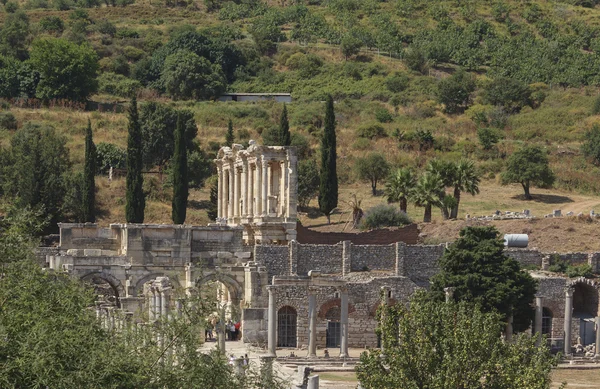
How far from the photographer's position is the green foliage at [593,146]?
10488 cm

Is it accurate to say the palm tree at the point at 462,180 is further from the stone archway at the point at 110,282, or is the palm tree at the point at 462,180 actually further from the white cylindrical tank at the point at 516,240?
the stone archway at the point at 110,282

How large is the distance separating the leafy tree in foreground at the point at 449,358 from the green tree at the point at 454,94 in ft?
284

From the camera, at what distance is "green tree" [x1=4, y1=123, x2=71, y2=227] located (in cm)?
8000

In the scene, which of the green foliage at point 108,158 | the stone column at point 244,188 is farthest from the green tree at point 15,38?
the stone column at point 244,188

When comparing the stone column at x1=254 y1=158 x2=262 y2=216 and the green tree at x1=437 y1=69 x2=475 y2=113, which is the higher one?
the green tree at x1=437 y1=69 x2=475 y2=113

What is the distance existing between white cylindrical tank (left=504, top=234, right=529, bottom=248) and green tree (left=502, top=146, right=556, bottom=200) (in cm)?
2176

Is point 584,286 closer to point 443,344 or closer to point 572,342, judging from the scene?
point 572,342

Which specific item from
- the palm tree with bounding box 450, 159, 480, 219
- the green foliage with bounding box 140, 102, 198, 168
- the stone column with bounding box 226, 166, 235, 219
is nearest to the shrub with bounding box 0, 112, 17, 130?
the green foliage with bounding box 140, 102, 198, 168

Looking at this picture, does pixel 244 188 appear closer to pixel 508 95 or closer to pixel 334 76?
pixel 508 95

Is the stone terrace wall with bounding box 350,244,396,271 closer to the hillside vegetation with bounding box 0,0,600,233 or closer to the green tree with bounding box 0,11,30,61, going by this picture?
the hillside vegetation with bounding box 0,0,600,233

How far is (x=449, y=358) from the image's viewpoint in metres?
36.6

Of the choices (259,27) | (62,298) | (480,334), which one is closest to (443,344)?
(480,334)

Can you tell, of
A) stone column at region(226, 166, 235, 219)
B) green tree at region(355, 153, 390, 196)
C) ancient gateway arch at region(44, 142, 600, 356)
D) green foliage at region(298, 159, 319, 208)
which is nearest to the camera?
ancient gateway arch at region(44, 142, 600, 356)

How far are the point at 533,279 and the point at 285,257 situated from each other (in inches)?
464
